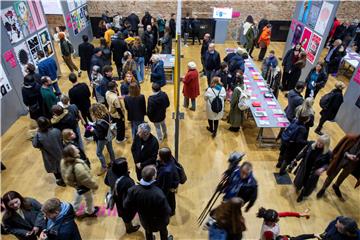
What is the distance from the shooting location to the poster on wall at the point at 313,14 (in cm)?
741

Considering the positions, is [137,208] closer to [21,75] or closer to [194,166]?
[194,166]

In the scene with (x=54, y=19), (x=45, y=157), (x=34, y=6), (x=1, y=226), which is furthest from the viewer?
(x=54, y=19)

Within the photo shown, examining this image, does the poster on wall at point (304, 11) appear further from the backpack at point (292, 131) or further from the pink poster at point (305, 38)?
the backpack at point (292, 131)

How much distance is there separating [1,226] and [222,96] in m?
3.96

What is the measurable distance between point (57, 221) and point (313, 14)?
27.0 ft

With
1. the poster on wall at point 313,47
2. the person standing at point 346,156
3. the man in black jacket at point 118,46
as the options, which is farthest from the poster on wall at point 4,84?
the poster on wall at point 313,47

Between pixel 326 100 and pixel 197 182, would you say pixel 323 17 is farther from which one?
pixel 197 182

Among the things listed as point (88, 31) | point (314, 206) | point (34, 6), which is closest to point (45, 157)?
point (314, 206)

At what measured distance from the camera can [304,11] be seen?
26.8 feet

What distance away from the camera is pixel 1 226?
9.53ft

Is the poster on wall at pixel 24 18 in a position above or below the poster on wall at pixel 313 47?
above

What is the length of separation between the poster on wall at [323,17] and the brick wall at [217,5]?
168 inches

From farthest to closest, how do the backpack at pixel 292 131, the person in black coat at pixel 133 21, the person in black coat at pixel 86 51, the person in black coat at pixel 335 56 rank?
the person in black coat at pixel 133 21
the person in black coat at pixel 335 56
the person in black coat at pixel 86 51
the backpack at pixel 292 131

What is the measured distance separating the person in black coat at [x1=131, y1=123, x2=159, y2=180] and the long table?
2.35 m
